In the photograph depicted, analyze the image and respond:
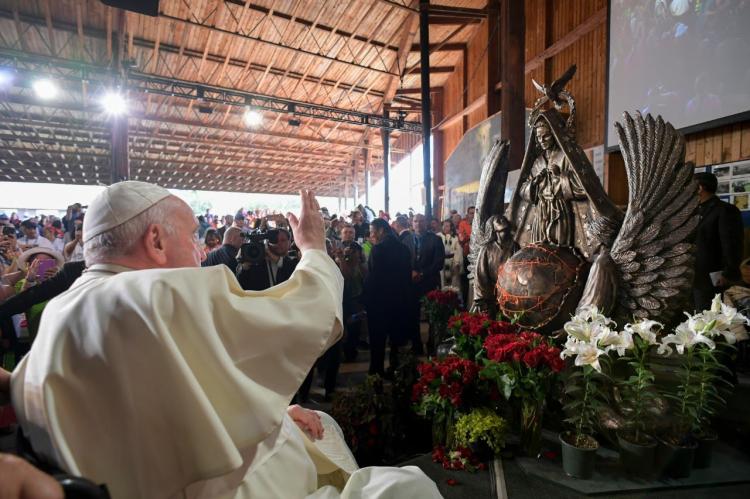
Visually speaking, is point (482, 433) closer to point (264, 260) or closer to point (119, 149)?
point (264, 260)

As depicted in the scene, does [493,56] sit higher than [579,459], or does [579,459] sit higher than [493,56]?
[493,56]

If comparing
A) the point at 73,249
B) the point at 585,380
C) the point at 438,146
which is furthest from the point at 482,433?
the point at 438,146

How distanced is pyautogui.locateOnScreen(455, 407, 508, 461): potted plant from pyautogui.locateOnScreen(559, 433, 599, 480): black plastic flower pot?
1.11 feet

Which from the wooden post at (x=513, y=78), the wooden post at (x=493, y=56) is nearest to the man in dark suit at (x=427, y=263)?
the wooden post at (x=513, y=78)

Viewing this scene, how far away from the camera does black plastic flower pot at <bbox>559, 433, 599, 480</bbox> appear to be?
7.16 ft

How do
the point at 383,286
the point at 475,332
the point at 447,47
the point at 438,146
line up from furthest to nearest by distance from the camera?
the point at 438,146 → the point at 447,47 → the point at 383,286 → the point at 475,332

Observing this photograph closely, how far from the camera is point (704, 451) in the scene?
2.27m

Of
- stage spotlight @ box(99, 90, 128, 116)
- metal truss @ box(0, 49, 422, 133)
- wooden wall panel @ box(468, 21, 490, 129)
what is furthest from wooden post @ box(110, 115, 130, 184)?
wooden wall panel @ box(468, 21, 490, 129)

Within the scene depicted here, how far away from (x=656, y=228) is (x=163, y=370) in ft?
9.19

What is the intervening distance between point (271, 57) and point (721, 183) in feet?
37.0

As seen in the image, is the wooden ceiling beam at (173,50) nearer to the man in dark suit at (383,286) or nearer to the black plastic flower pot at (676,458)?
the man in dark suit at (383,286)

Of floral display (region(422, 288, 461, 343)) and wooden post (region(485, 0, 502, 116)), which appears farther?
wooden post (region(485, 0, 502, 116))

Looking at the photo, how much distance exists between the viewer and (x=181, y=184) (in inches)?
1139

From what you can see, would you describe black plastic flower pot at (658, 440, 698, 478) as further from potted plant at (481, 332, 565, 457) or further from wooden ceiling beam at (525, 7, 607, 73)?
wooden ceiling beam at (525, 7, 607, 73)
